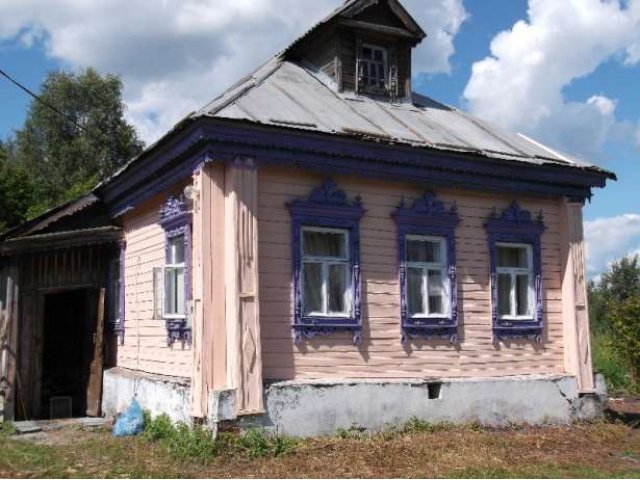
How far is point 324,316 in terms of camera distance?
948 centimetres

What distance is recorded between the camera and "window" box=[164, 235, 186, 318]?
10180 millimetres

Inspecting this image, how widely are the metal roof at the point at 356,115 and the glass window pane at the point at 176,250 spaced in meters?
1.97

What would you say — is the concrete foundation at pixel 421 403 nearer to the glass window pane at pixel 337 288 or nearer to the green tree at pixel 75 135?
the glass window pane at pixel 337 288

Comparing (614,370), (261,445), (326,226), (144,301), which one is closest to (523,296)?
(326,226)

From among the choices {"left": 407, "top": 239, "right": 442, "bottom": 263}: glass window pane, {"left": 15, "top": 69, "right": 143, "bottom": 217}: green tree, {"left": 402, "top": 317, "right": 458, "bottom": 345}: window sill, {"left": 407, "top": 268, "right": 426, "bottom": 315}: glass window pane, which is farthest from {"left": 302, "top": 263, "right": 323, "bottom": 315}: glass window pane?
{"left": 15, "top": 69, "right": 143, "bottom": 217}: green tree

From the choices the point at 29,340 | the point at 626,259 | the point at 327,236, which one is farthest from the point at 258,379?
the point at 626,259

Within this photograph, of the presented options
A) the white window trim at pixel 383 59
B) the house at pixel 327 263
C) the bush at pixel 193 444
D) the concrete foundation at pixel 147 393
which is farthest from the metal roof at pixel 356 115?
the bush at pixel 193 444

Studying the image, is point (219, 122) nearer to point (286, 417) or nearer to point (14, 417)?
point (286, 417)

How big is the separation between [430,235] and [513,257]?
184 cm

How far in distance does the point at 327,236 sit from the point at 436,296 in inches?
78.9

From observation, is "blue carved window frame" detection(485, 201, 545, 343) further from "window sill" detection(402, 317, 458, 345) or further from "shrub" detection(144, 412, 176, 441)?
"shrub" detection(144, 412, 176, 441)

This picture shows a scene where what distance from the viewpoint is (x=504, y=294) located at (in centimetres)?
1142

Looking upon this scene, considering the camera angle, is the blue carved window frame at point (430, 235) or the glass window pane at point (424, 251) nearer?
the blue carved window frame at point (430, 235)

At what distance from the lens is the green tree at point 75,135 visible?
36.1m
